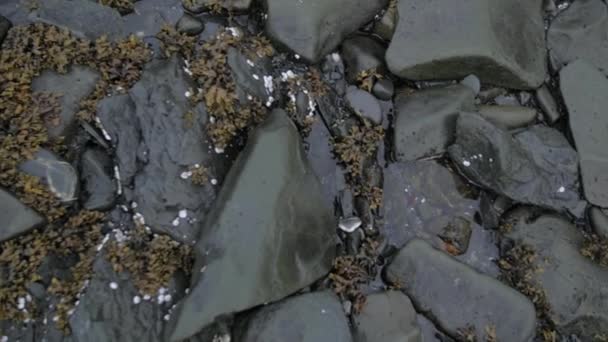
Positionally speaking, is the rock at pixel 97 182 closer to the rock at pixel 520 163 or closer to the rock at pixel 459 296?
the rock at pixel 459 296

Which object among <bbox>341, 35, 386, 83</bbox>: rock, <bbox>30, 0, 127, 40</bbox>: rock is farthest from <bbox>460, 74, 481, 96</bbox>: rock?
<bbox>30, 0, 127, 40</bbox>: rock

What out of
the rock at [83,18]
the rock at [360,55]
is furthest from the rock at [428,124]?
the rock at [83,18]

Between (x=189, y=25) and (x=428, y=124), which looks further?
(x=189, y=25)

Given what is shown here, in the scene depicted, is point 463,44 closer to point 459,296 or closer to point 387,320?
point 459,296

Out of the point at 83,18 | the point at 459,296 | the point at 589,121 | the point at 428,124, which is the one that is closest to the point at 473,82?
the point at 428,124

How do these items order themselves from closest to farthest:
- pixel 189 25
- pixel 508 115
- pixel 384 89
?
pixel 189 25 → pixel 384 89 → pixel 508 115
